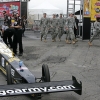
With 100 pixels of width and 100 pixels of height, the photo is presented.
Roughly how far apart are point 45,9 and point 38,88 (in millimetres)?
23864

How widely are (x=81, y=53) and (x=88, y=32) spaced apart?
16.2 feet

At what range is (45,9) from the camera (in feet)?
92.8

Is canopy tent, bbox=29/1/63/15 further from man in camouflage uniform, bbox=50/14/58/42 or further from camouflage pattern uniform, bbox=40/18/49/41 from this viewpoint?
camouflage pattern uniform, bbox=40/18/49/41

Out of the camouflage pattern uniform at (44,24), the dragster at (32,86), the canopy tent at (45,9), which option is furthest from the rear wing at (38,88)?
the canopy tent at (45,9)

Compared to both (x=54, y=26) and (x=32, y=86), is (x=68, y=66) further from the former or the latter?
(x=54, y=26)

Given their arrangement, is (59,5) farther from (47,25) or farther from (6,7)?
(47,25)

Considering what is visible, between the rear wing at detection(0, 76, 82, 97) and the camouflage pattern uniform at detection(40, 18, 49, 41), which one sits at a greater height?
the camouflage pattern uniform at detection(40, 18, 49, 41)

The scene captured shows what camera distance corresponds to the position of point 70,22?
48.5ft

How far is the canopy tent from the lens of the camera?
92.6 feet

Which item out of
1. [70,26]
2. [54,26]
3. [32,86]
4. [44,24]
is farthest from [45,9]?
[32,86]

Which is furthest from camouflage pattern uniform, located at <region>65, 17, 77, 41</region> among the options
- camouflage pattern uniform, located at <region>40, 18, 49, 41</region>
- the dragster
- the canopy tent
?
the canopy tent

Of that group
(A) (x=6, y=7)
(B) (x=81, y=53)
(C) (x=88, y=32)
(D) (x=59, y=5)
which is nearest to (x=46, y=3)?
(D) (x=59, y=5)

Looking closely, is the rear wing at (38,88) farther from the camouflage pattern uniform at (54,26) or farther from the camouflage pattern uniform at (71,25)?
the camouflage pattern uniform at (54,26)

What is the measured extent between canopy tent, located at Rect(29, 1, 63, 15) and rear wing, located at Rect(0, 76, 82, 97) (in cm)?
2332
